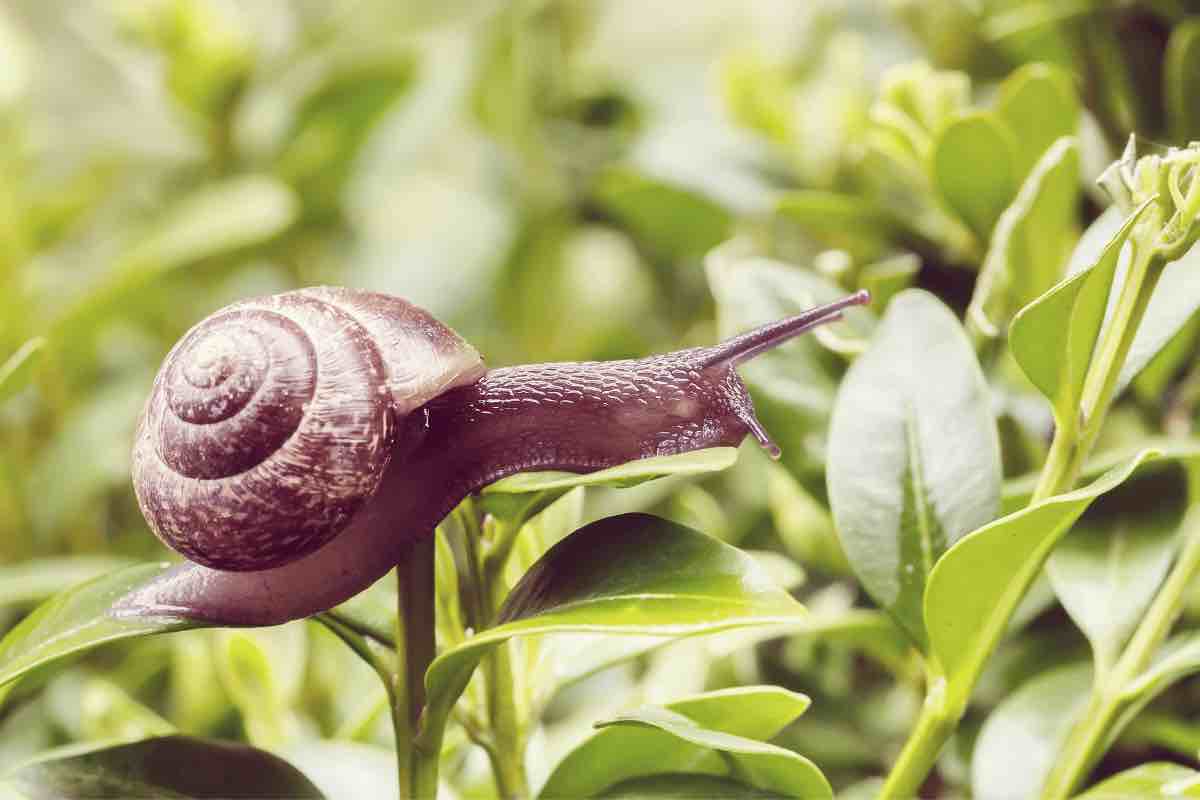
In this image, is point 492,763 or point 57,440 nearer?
point 492,763

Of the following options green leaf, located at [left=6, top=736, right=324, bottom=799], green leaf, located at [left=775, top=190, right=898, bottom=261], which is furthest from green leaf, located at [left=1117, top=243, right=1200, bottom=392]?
green leaf, located at [left=6, top=736, right=324, bottom=799]

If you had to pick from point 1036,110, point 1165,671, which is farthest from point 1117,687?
point 1036,110

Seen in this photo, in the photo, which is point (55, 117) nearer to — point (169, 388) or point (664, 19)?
point (664, 19)

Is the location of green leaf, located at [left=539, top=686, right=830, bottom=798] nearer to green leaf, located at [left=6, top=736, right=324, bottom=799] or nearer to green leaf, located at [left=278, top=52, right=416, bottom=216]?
green leaf, located at [left=6, top=736, right=324, bottom=799]

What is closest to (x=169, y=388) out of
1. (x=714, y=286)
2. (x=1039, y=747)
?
(x=714, y=286)

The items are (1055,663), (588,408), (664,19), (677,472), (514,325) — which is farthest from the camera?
(664,19)

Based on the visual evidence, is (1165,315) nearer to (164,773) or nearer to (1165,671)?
(1165,671)
